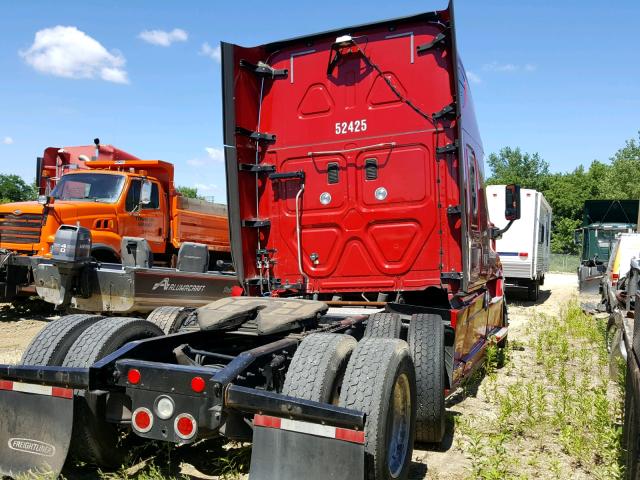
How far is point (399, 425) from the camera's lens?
363 centimetres

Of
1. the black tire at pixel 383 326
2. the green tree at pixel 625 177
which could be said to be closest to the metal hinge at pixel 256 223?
the black tire at pixel 383 326

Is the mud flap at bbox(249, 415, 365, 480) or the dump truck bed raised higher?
the dump truck bed

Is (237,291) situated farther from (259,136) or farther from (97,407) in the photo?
(97,407)

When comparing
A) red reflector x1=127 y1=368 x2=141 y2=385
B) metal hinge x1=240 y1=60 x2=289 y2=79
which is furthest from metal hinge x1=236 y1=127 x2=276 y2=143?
red reflector x1=127 y1=368 x2=141 y2=385

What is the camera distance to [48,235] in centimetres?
1073

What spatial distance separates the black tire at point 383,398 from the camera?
309cm

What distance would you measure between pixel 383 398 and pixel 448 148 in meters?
3.03

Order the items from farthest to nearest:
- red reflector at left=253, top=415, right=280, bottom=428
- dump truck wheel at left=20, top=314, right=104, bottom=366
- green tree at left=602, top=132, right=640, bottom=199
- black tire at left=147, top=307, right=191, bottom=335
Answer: green tree at left=602, top=132, right=640, bottom=199
black tire at left=147, top=307, right=191, bottom=335
dump truck wheel at left=20, top=314, right=104, bottom=366
red reflector at left=253, top=415, right=280, bottom=428

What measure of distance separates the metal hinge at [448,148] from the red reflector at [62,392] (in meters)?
3.84

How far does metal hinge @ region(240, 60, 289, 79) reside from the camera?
20.2ft

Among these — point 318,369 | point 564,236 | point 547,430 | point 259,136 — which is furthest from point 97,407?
point 564,236

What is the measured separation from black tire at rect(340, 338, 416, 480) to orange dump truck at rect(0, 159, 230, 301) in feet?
26.9

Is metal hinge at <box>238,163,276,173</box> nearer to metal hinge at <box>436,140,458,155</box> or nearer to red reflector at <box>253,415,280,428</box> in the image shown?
metal hinge at <box>436,140,458,155</box>

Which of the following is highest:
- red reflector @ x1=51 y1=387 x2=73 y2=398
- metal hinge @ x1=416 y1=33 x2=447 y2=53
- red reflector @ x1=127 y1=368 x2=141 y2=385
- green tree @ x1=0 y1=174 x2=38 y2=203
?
green tree @ x1=0 y1=174 x2=38 y2=203
